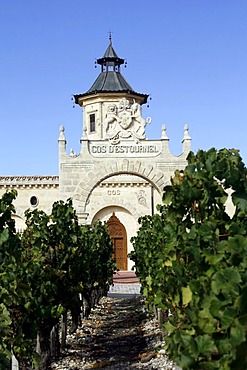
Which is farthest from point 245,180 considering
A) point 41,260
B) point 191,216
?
point 41,260

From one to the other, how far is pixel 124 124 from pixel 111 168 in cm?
199

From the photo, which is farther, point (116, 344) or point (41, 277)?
point (116, 344)

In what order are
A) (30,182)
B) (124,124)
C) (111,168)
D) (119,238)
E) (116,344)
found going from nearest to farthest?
(116,344) → (111,168) → (124,124) → (119,238) → (30,182)

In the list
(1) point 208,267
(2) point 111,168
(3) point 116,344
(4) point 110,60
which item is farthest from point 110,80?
(1) point 208,267

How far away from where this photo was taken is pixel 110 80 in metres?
35.9

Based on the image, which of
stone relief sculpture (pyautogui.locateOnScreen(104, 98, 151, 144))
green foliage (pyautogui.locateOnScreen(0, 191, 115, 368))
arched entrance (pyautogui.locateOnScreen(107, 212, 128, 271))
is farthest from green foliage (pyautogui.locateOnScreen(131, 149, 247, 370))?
arched entrance (pyautogui.locateOnScreen(107, 212, 128, 271))

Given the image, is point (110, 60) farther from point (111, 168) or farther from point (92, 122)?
point (111, 168)

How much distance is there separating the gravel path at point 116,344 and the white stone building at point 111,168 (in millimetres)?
6257

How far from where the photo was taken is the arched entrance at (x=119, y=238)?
33.6 m

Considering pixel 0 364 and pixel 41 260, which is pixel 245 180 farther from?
pixel 41 260

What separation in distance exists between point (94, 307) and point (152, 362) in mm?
9147

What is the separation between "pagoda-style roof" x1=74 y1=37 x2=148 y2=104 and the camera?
3459 cm

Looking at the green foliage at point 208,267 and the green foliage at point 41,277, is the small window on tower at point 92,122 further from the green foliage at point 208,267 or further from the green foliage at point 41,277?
the green foliage at point 208,267

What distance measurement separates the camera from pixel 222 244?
3986mm
